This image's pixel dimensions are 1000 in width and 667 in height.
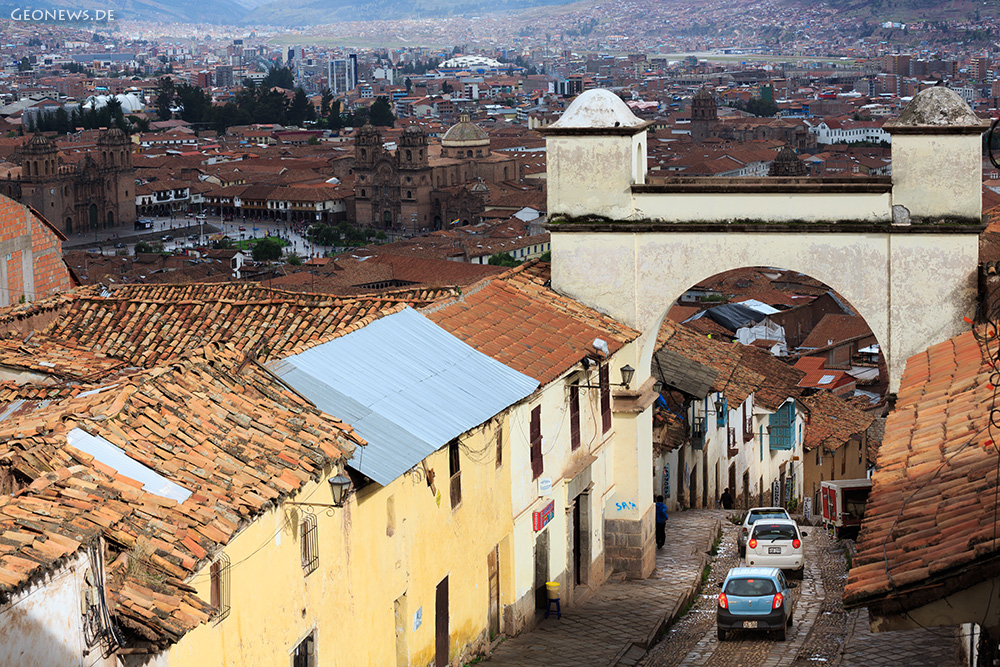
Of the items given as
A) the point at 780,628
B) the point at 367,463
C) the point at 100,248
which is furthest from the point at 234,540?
the point at 100,248

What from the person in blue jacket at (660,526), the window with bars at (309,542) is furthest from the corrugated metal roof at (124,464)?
the person in blue jacket at (660,526)

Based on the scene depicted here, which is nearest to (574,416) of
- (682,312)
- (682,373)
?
(682,373)

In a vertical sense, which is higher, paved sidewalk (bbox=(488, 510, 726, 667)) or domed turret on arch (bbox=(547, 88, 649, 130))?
domed turret on arch (bbox=(547, 88, 649, 130))

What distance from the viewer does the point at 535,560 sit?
722 inches

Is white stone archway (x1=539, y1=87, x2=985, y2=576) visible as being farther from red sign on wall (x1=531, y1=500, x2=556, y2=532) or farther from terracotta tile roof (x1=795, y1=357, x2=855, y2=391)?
terracotta tile roof (x1=795, y1=357, x2=855, y2=391)

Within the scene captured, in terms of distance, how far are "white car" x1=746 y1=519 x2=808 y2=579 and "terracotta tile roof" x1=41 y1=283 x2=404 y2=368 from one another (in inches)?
272

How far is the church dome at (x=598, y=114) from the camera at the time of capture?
20.8 meters

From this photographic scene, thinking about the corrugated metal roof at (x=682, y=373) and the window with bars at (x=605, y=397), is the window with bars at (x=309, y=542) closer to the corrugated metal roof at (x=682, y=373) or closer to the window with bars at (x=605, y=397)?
the window with bars at (x=605, y=397)

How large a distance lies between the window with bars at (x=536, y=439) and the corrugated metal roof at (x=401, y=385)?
33.0 inches

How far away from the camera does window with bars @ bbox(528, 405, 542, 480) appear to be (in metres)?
17.5

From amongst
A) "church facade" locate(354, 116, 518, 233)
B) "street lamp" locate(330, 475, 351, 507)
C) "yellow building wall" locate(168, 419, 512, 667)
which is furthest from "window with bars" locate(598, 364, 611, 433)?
"church facade" locate(354, 116, 518, 233)

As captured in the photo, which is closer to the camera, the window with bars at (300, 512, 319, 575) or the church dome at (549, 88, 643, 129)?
the window with bars at (300, 512, 319, 575)

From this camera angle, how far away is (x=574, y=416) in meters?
19.3

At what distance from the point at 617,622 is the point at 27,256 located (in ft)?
49.8
